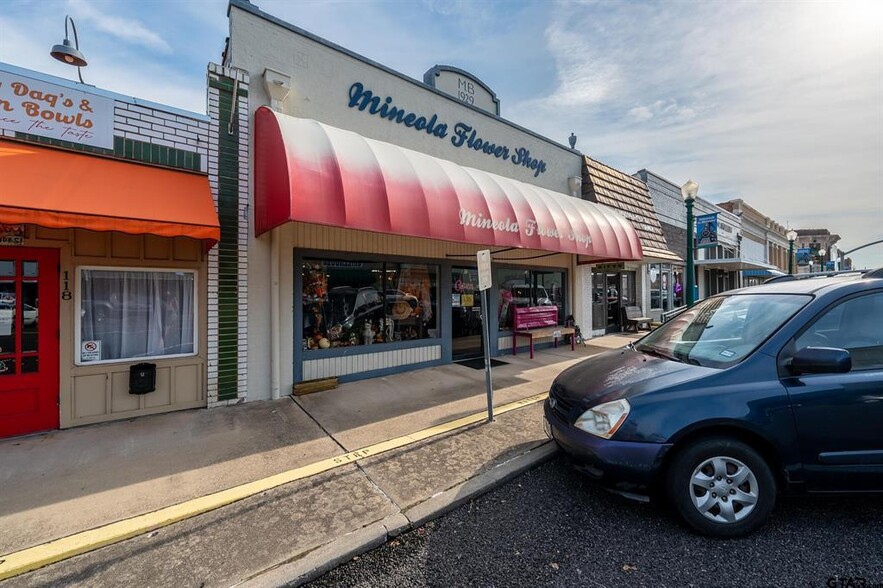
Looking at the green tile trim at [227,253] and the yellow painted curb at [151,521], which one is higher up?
the green tile trim at [227,253]

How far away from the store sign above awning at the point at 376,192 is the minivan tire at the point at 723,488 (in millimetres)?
4333

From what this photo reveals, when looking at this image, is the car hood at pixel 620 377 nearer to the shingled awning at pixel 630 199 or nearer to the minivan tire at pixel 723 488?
the minivan tire at pixel 723 488

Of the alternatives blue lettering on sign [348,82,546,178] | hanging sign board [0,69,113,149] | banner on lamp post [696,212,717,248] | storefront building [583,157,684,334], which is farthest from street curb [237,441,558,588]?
banner on lamp post [696,212,717,248]

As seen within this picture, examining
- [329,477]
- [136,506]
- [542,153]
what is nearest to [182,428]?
[136,506]

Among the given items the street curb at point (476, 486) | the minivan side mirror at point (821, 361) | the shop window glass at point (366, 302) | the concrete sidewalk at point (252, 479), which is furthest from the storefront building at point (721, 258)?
the concrete sidewalk at point (252, 479)

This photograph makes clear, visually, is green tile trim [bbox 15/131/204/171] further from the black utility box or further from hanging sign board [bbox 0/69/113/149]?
the black utility box

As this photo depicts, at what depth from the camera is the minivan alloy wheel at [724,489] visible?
9.00 ft

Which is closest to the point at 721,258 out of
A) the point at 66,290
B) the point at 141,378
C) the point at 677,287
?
the point at 677,287

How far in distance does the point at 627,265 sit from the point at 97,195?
1444 centimetres

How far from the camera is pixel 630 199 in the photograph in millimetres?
13477

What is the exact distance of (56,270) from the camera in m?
4.73

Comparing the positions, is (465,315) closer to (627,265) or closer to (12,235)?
(12,235)

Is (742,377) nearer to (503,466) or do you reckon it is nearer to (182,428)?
(503,466)

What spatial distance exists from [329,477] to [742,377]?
3.63m
